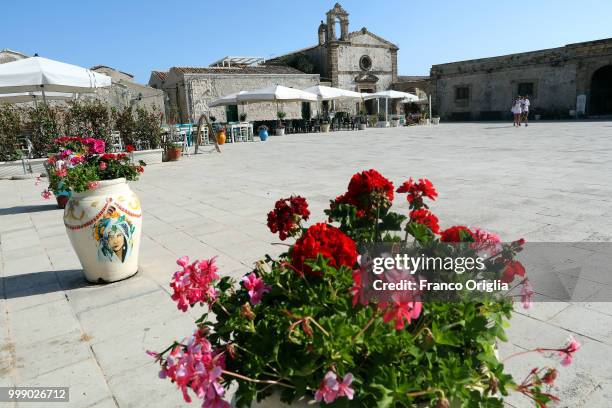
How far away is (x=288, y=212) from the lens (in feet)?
5.19

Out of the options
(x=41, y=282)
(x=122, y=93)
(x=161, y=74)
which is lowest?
(x=41, y=282)

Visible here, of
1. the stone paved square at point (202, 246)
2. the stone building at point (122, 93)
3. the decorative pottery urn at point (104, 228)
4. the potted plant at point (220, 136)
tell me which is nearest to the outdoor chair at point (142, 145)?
the stone paved square at point (202, 246)

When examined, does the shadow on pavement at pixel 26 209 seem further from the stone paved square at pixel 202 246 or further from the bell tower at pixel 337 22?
the bell tower at pixel 337 22

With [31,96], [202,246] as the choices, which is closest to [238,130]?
[31,96]

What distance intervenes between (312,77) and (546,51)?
15060mm

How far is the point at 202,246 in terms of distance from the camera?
4.20 meters

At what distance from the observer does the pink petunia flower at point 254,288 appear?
126 centimetres

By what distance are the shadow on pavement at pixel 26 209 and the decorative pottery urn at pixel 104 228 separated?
3.58 meters

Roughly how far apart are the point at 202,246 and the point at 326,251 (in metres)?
3.23

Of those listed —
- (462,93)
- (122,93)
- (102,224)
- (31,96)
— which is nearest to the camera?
(102,224)

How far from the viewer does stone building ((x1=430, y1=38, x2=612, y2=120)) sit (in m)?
23.2

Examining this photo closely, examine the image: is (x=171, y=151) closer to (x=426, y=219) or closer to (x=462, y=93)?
(x=426, y=219)

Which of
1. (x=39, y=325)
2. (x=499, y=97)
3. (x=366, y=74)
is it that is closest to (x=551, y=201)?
(x=39, y=325)

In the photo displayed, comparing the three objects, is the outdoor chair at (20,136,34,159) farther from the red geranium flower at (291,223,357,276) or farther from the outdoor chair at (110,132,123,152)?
the red geranium flower at (291,223,357,276)
